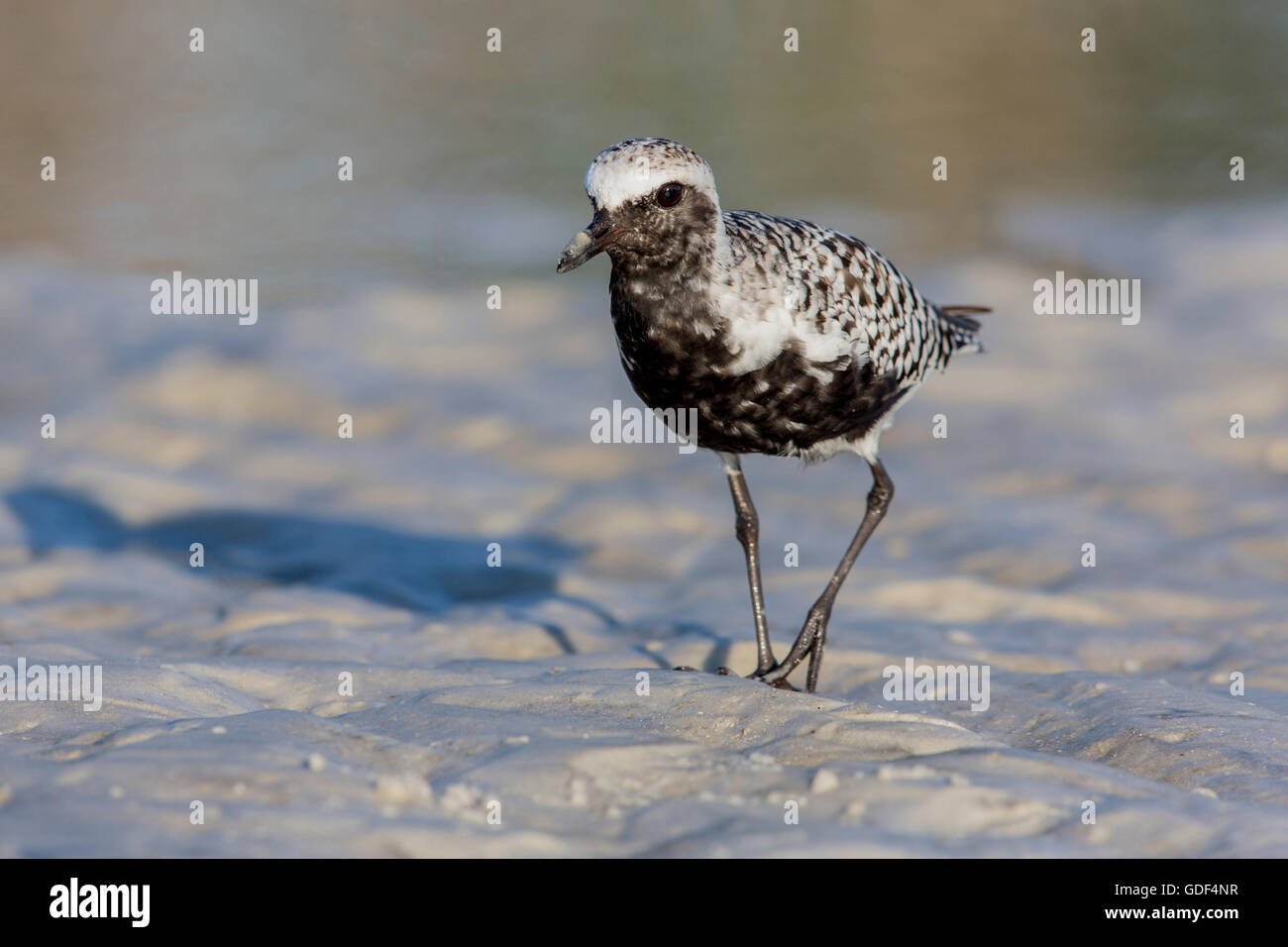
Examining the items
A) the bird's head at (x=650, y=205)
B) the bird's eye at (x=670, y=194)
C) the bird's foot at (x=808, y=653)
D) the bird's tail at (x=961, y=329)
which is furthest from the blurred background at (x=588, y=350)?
the bird's eye at (x=670, y=194)

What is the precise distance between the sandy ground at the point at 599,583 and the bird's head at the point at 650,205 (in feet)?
5.75

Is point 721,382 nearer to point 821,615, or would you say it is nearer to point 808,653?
point 821,615

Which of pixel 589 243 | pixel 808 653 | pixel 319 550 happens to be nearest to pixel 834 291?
pixel 589 243

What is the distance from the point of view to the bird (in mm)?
5828

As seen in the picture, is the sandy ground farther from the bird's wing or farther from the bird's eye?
the bird's eye

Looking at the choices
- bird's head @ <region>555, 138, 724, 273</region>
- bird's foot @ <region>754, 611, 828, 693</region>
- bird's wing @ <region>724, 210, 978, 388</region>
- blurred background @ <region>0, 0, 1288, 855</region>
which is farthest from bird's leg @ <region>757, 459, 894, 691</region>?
bird's head @ <region>555, 138, 724, 273</region>

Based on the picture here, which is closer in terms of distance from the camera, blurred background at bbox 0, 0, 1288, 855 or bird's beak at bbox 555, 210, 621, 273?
bird's beak at bbox 555, 210, 621, 273

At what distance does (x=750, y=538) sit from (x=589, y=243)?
6.48ft

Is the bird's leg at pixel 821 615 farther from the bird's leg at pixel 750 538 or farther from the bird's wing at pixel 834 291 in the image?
the bird's wing at pixel 834 291

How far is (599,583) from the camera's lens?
943 cm

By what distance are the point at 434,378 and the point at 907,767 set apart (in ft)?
28.2

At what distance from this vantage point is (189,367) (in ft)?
40.7
